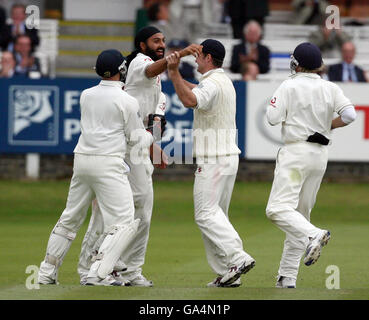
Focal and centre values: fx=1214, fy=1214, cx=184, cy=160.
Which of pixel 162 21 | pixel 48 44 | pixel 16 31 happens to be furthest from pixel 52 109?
pixel 162 21

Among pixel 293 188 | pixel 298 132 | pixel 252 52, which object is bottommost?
pixel 293 188

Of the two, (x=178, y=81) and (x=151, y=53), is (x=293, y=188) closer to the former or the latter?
(x=178, y=81)

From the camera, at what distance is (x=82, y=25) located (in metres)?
27.0

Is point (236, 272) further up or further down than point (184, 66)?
further down

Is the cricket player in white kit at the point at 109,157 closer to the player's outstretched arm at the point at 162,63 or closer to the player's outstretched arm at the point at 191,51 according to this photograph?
the player's outstretched arm at the point at 162,63

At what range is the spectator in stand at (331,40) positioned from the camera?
76.8 feet

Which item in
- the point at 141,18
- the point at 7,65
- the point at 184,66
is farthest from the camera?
the point at 141,18

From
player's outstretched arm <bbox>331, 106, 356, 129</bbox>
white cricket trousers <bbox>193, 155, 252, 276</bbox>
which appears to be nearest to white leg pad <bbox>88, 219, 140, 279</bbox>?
white cricket trousers <bbox>193, 155, 252, 276</bbox>

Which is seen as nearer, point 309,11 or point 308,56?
point 308,56

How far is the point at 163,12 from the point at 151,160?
1264 centimetres

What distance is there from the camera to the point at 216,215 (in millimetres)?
11430

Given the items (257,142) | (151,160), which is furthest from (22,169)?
(151,160)

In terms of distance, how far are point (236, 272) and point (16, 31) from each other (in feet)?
41.9

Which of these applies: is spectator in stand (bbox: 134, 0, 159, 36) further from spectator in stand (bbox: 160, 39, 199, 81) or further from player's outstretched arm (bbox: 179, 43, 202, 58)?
player's outstretched arm (bbox: 179, 43, 202, 58)
